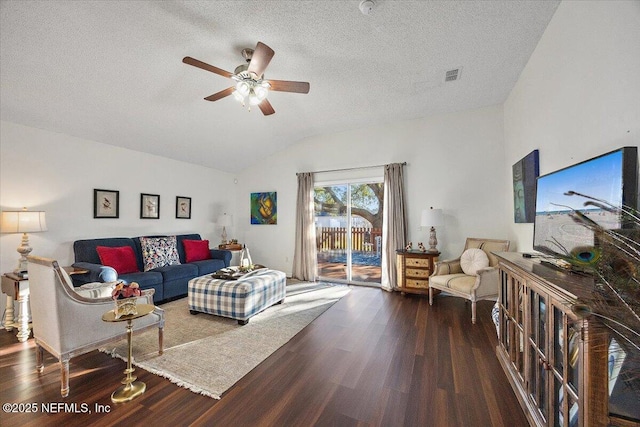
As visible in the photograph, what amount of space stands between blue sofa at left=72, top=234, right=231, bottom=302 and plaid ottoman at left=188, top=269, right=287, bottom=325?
2.34 ft

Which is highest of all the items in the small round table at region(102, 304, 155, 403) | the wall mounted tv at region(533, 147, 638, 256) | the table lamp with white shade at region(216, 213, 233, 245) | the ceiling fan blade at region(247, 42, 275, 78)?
the ceiling fan blade at region(247, 42, 275, 78)

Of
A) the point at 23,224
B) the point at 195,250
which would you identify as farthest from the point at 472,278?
the point at 23,224

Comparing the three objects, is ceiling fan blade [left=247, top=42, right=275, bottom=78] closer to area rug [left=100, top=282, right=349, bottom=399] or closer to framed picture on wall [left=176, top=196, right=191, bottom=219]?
area rug [left=100, top=282, right=349, bottom=399]

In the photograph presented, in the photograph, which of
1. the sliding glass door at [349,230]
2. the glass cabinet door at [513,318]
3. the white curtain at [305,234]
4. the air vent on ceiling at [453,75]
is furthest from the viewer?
the white curtain at [305,234]

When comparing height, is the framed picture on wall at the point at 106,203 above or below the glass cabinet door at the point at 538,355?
above

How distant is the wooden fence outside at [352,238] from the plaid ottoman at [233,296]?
2011mm

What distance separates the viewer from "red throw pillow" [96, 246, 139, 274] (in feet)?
11.4

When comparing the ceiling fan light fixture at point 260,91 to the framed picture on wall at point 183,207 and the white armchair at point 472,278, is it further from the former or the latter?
the framed picture on wall at point 183,207

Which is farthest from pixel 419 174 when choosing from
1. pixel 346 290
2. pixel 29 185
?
pixel 29 185

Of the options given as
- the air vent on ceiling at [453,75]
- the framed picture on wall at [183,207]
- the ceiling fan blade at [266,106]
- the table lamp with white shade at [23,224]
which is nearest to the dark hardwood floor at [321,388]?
the table lamp with white shade at [23,224]

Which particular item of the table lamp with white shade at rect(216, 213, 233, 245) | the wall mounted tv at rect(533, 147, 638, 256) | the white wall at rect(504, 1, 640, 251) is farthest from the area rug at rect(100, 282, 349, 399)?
the white wall at rect(504, 1, 640, 251)

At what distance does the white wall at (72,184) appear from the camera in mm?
3037

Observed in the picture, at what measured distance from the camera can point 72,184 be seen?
11.7ft

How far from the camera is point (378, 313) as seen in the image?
3357mm
